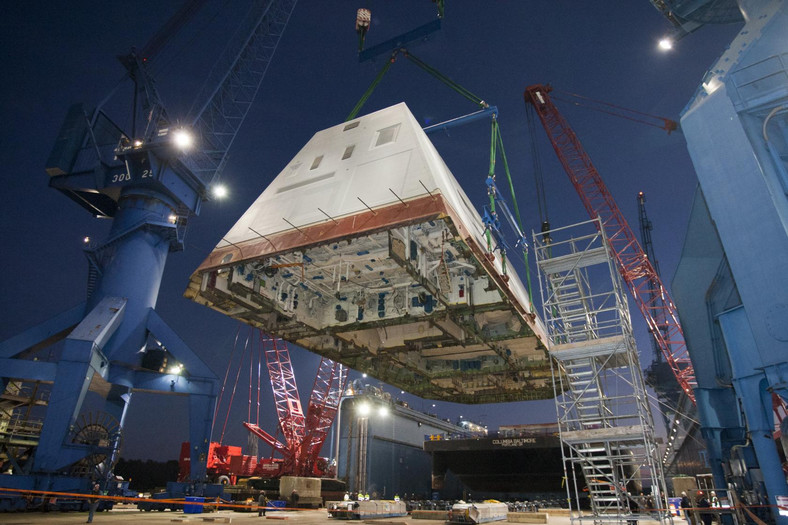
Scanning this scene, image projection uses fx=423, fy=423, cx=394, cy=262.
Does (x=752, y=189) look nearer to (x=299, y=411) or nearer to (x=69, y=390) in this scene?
(x=69, y=390)

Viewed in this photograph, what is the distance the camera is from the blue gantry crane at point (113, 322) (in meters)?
23.1

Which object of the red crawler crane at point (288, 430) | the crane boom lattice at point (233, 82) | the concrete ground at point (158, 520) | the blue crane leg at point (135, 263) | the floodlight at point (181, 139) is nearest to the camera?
the concrete ground at point (158, 520)

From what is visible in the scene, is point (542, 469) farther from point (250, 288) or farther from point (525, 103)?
point (525, 103)

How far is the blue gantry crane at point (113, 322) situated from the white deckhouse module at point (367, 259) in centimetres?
1404

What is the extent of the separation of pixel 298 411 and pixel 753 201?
5547cm

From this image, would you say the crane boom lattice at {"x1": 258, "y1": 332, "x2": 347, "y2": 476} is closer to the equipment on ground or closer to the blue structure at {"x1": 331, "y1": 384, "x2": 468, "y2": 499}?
the blue structure at {"x1": 331, "y1": 384, "x2": 468, "y2": 499}

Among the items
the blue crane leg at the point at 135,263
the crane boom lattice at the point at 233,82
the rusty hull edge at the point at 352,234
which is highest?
the crane boom lattice at the point at 233,82

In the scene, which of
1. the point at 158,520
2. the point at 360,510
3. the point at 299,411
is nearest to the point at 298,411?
the point at 299,411

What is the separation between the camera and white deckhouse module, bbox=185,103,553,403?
1330 centimetres

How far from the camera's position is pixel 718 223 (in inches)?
498

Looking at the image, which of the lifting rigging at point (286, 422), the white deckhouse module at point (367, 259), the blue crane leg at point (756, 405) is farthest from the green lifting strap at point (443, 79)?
the lifting rigging at point (286, 422)

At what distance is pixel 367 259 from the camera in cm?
1521

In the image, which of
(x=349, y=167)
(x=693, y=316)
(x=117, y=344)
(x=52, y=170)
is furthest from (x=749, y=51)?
(x=52, y=170)

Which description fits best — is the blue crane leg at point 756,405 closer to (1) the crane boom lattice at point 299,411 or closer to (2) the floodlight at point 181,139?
(2) the floodlight at point 181,139
